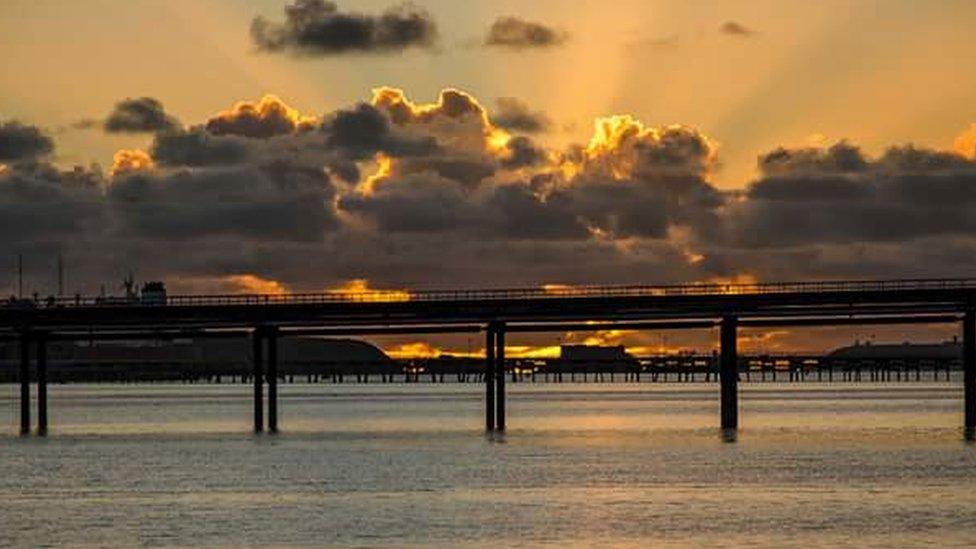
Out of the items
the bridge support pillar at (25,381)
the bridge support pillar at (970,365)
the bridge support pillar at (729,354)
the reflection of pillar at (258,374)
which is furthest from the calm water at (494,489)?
the bridge support pillar at (25,381)

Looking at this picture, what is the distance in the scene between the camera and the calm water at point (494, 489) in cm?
6962

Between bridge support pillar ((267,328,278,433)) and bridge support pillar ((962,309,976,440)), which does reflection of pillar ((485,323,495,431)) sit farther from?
bridge support pillar ((962,309,976,440))

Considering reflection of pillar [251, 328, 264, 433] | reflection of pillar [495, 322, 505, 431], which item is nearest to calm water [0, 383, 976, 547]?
reflection of pillar [251, 328, 264, 433]

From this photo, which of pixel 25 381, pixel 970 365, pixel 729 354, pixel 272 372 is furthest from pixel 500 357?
pixel 25 381

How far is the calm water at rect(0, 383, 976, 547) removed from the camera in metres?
69.6

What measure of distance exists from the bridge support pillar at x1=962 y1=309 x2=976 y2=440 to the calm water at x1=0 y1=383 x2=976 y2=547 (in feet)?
6.63

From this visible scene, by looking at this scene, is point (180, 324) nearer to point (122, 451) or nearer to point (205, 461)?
point (122, 451)

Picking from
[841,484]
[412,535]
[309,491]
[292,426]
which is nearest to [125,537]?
[412,535]

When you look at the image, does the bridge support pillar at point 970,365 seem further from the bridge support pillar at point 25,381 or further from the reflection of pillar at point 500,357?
the bridge support pillar at point 25,381

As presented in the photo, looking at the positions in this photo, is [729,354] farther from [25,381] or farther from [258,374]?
[25,381]

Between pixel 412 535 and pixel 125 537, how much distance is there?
9.17 metres

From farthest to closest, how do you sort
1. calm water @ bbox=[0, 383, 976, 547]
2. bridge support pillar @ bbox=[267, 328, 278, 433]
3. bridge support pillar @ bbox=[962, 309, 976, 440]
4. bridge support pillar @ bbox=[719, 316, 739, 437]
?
bridge support pillar @ bbox=[267, 328, 278, 433], bridge support pillar @ bbox=[719, 316, 739, 437], bridge support pillar @ bbox=[962, 309, 976, 440], calm water @ bbox=[0, 383, 976, 547]

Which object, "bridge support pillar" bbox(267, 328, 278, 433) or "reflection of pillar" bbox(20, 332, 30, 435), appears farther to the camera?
"reflection of pillar" bbox(20, 332, 30, 435)

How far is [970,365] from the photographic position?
124188 mm
